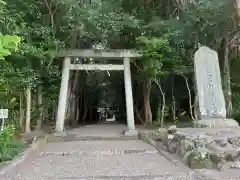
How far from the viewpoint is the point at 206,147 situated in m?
7.08

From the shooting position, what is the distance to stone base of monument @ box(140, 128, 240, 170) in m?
6.54

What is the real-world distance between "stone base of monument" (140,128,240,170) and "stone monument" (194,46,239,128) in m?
1.22

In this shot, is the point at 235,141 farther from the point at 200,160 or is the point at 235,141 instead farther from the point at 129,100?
the point at 129,100

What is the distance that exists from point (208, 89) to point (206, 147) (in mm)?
4101

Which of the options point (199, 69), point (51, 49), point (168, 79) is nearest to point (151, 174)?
point (199, 69)

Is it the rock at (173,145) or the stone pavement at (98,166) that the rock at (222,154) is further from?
the rock at (173,145)

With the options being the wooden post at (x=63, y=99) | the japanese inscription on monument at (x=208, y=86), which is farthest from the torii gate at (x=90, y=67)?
the japanese inscription on monument at (x=208, y=86)

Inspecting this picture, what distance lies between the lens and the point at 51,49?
12.2m

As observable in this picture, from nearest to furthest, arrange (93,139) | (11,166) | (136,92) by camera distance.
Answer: (11,166)
(93,139)
(136,92)

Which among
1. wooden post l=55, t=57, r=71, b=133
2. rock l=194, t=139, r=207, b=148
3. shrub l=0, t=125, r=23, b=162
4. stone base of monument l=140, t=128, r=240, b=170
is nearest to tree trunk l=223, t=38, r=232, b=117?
stone base of monument l=140, t=128, r=240, b=170

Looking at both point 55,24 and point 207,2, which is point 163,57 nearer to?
point 207,2

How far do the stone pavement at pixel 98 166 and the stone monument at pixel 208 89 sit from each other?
248 cm

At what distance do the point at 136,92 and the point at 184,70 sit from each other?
23.5 ft

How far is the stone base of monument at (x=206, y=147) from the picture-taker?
21.5 feet
